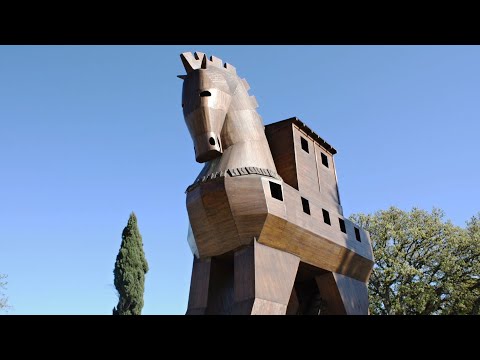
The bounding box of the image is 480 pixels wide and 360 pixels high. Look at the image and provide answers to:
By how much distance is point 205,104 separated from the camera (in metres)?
15.4

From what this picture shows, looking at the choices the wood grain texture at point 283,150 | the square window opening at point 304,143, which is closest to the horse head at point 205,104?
the wood grain texture at point 283,150

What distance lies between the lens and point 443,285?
1096 inches

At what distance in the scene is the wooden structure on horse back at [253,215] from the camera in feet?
47.5

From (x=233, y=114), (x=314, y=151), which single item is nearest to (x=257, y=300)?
(x=233, y=114)

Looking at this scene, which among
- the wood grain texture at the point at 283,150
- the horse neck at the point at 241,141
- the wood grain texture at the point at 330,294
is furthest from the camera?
the wood grain texture at the point at 283,150

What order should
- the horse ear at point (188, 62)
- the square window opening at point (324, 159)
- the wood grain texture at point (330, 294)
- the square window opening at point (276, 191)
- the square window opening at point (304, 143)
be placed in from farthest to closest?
the square window opening at point (324, 159), the square window opening at point (304, 143), the wood grain texture at point (330, 294), the horse ear at point (188, 62), the square window opening at point (276, 191)

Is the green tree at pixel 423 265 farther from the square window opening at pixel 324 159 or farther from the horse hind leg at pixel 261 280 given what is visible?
the horse hind leg at pixel 261 280

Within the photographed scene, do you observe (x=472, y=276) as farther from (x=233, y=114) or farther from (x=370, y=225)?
(x=233, y=114)

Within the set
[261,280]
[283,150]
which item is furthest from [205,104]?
[261,280]

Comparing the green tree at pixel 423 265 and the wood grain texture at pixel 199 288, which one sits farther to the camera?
the green tree at pixel 423 265

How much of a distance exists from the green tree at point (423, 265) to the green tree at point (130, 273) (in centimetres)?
1478

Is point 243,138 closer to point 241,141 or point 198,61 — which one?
point 241,141
